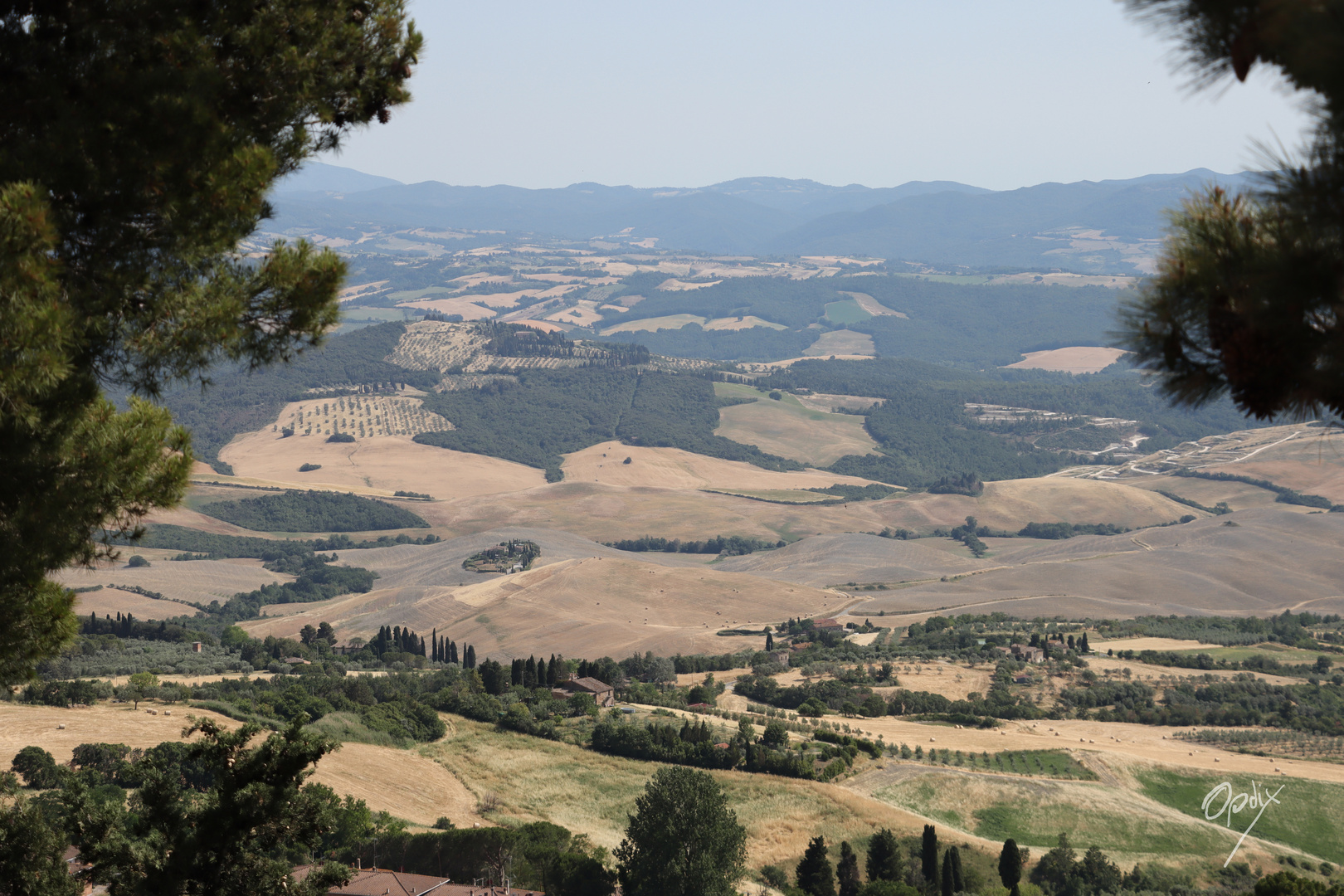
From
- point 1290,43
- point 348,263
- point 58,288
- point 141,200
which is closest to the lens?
point 1290,43

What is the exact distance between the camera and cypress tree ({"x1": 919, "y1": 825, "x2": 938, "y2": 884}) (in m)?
49.4

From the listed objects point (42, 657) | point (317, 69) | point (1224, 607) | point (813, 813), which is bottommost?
point (1224, 607)

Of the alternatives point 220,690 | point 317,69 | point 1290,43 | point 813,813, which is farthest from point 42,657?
point 220,690

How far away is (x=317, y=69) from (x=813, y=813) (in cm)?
5229

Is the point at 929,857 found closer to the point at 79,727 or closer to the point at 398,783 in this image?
the point at 398,783

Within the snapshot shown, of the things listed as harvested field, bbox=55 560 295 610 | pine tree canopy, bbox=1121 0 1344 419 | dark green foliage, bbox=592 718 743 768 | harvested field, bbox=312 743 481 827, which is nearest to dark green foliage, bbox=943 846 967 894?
dark green foliage, bbox=592 718 743 768

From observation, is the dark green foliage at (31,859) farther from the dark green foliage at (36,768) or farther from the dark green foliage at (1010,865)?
the dark green foliage at (1010,865)

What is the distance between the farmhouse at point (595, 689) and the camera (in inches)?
3351

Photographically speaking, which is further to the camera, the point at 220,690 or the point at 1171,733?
→ the point at 1171,733

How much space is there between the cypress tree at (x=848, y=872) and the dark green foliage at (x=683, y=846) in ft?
15.1

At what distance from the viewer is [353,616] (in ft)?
447

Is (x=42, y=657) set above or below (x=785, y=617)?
above

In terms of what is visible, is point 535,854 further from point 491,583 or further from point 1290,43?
point 491,583

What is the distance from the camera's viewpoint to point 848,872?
160ft
